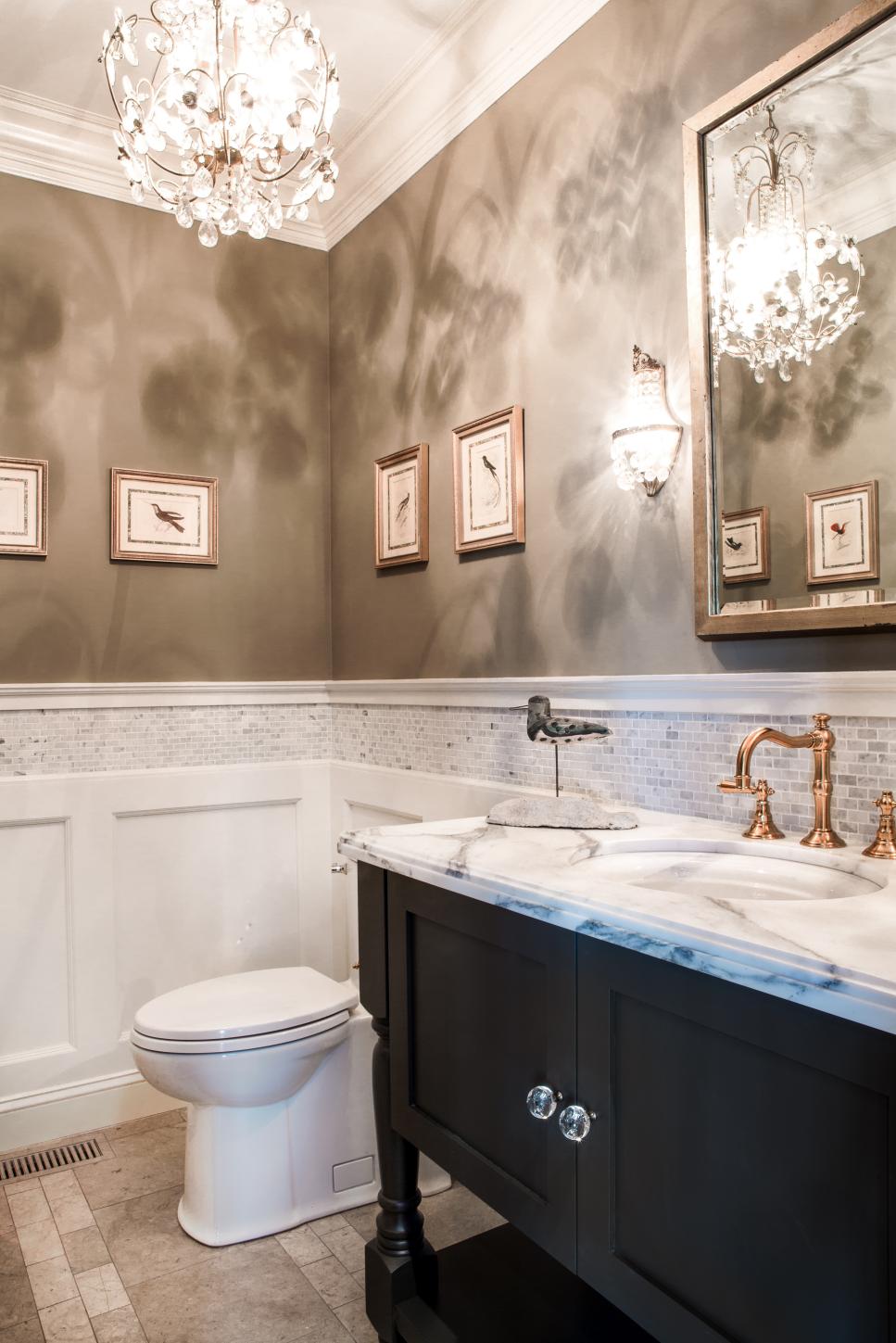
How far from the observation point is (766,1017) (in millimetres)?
898

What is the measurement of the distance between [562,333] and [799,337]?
65 cm

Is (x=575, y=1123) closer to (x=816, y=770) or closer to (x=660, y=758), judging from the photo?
(x=816, y=770)

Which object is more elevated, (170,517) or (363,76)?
(363,76)

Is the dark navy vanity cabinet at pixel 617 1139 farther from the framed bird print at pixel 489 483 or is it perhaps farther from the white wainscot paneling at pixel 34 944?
the white wainscot paneling at pixel 34 944

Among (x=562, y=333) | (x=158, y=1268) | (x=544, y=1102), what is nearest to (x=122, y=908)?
(x=158, y=1268)

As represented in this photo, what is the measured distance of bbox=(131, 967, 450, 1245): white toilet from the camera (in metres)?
1.95

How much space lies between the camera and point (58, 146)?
2547mm

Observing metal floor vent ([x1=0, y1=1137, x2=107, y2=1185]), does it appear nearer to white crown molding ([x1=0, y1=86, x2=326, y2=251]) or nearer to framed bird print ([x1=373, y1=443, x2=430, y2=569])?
framed bird print ([x1=373, y1=443, x2=430, y2=569])

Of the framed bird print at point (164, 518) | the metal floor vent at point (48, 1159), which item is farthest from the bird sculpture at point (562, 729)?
the metal floor vent at point (48, 1159)

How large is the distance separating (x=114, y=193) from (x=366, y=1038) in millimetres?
2399

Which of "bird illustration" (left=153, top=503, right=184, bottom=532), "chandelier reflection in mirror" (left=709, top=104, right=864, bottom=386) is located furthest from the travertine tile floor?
"chandelier reflection in mirror" (left=709, top=104, right=864, bottom=386)

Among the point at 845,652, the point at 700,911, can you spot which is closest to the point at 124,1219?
the point at 700,911

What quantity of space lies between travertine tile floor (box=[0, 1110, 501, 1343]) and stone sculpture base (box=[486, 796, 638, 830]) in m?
0.98

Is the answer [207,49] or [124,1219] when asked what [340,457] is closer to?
[207,49]
